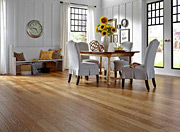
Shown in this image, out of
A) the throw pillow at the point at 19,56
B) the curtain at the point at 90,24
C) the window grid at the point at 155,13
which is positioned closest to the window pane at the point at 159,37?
the window grid at the point at 155,13

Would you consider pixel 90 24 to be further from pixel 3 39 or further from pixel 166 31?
pixel 3 39

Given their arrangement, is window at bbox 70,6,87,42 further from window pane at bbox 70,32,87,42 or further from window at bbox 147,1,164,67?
window at bbox 147,1,164,67

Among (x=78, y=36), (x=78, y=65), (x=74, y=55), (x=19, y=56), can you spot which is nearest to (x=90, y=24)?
(x=78, y=36)

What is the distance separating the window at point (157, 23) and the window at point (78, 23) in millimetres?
2711

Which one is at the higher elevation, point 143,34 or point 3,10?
point 3,10

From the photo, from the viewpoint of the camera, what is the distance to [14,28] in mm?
7570

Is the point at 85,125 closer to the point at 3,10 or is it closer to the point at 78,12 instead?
the point at 3,10

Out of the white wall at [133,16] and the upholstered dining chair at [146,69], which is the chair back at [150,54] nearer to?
the upholstered dining chair at [146,69]

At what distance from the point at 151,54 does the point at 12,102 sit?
278cm

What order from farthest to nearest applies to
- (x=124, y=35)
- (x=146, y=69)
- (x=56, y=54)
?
(x=124, y=35) → (x=56, y=54) → (x=146, y=69)

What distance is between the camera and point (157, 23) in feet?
23.9

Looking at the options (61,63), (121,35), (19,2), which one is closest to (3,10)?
(19,2)

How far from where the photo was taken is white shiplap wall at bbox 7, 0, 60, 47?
7.51 metres

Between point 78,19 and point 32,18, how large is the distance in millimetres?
1909
